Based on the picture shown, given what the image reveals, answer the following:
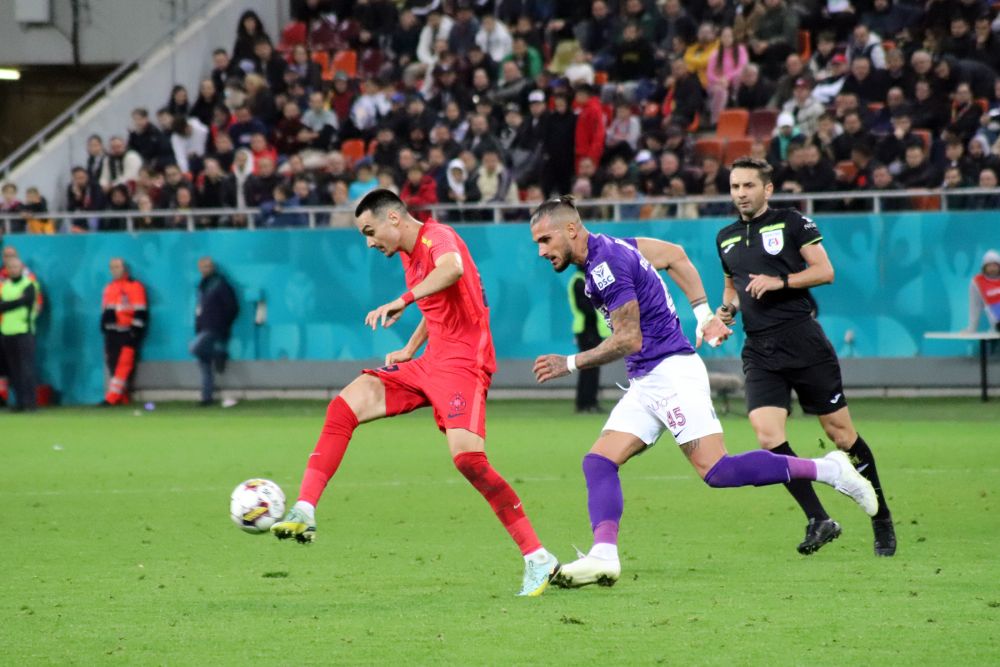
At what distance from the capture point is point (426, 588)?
26.6ft

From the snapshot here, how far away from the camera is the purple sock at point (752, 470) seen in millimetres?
8000

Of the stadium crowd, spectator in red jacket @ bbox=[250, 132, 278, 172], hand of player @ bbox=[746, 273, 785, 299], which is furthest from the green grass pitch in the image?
spectator in red jacket @ bbox=[250, 132, 278, 172]

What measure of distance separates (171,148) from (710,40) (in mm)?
8854

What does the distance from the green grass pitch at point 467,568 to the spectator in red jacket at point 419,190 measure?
6417 millimetres

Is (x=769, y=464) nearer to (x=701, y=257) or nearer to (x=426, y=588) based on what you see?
(x=426, y=588)

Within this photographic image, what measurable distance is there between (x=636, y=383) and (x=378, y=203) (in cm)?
171

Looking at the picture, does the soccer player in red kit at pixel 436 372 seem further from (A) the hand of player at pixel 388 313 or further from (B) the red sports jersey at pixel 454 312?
(A) the hand of player at pixel 388 313

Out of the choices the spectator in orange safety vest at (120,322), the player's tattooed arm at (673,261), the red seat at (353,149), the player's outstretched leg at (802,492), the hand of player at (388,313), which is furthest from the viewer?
the red seat at (353,149)

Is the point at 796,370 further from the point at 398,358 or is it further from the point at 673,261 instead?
the point at 398,358

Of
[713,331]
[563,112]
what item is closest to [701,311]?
[713,331]

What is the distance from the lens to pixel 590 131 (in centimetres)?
2245

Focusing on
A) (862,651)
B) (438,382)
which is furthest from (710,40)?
(862,651)

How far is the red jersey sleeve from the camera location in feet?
27.5

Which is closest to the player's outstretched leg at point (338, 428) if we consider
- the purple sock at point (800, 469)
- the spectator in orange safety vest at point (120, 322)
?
the purple sock at point (800, 469)
